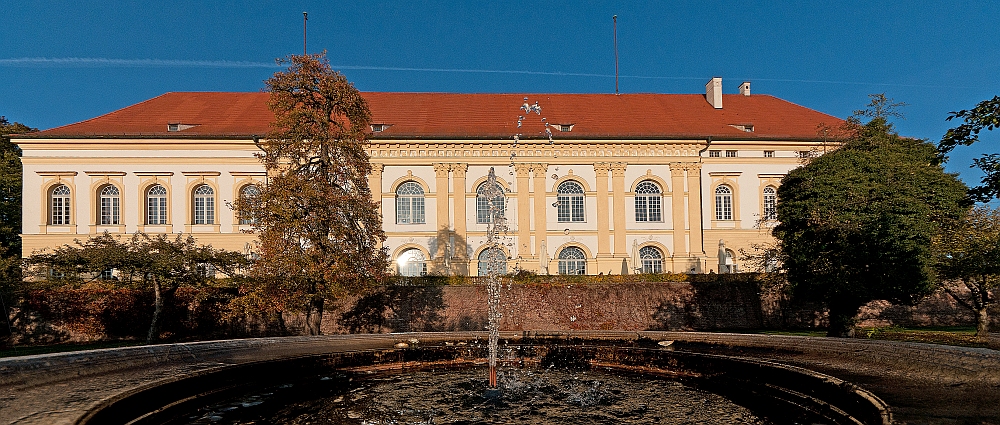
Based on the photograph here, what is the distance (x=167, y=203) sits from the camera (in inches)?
1288

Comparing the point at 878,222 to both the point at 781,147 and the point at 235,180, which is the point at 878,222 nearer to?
the point at 781,147

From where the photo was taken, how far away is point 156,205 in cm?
3291

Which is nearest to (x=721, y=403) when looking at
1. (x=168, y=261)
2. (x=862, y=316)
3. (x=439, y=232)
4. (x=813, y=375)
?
(x=813, y=375)

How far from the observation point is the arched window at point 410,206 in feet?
109

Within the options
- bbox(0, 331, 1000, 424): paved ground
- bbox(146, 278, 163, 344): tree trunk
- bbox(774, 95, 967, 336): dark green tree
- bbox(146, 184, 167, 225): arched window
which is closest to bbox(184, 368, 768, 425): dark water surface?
bbox(0, 331, 1000, 424): paved ground

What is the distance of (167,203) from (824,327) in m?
32.2

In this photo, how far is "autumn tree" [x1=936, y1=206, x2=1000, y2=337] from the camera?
15.2 meters

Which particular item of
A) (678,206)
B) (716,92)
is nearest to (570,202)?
(678,206)

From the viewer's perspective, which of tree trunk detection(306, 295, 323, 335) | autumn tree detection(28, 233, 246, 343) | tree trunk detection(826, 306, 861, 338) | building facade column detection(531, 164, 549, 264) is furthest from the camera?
building facade column detection(531, 164, 549, 264)

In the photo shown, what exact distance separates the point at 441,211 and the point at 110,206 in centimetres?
1805

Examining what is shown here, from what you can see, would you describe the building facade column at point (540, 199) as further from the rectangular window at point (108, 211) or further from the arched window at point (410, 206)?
the rectangular window at point (108, 211)

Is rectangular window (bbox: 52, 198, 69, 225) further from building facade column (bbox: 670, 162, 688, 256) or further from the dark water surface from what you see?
building facade column (bbox: 670, 162, 688, 256)

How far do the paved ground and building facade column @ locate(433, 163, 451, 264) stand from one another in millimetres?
20309

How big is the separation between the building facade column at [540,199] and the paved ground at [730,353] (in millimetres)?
20880
